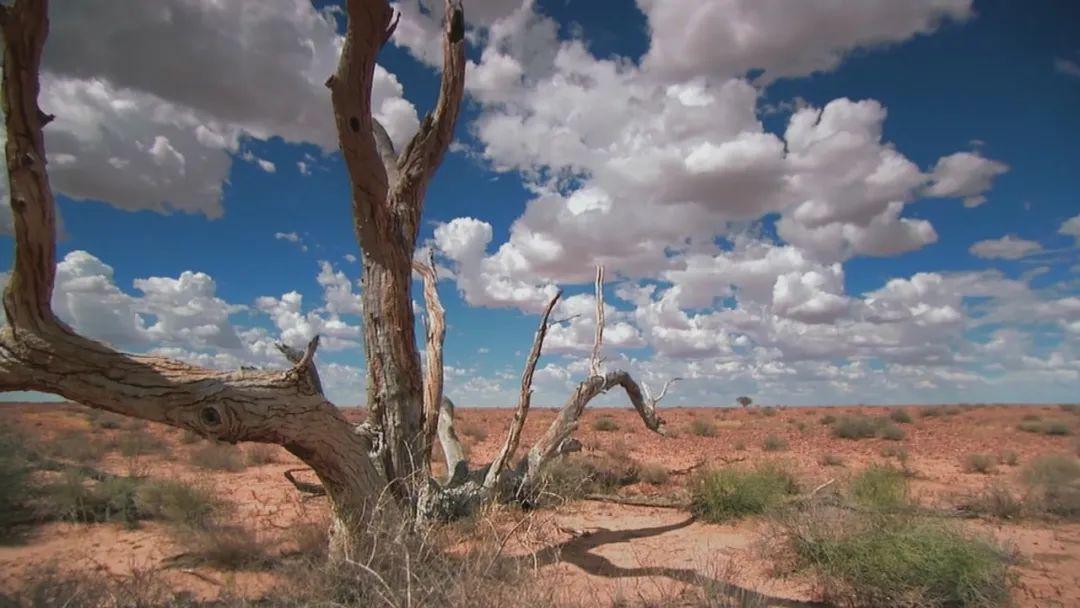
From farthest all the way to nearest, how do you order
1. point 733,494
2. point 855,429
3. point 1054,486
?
point 855,429 < point 1054,486 < point 733,494

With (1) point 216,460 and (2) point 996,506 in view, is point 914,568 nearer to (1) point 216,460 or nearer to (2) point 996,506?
(2) point 996,506

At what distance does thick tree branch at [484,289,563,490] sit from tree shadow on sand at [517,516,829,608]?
1357 mm

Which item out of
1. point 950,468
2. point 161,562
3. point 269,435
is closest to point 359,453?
point 269,435

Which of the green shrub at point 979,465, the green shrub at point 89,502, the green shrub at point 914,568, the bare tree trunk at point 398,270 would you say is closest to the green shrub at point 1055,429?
the green shrub at point 979,465

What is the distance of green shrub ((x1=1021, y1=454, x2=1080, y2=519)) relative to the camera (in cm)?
880

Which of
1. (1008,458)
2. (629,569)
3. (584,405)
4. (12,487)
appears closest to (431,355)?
(584,405)

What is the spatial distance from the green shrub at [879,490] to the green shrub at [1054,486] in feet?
7.20

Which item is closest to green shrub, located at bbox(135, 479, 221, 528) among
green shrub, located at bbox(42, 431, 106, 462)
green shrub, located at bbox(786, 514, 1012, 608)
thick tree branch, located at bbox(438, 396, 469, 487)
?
thick tree branch, located at bbox(438, 396, 469, 487)

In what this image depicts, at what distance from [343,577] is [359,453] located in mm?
1625

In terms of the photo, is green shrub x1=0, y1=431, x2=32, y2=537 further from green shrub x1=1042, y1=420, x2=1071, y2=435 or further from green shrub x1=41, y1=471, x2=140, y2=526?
green shrub x1=1042, y1=420, x2=1071, y2=435

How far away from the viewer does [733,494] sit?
884 centimetres

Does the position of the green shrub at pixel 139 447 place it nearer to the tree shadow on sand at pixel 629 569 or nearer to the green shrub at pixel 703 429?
the tree shadow on sand at pixel 629 569

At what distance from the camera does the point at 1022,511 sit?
8.62 meters

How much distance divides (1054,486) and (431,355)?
33.4ft
